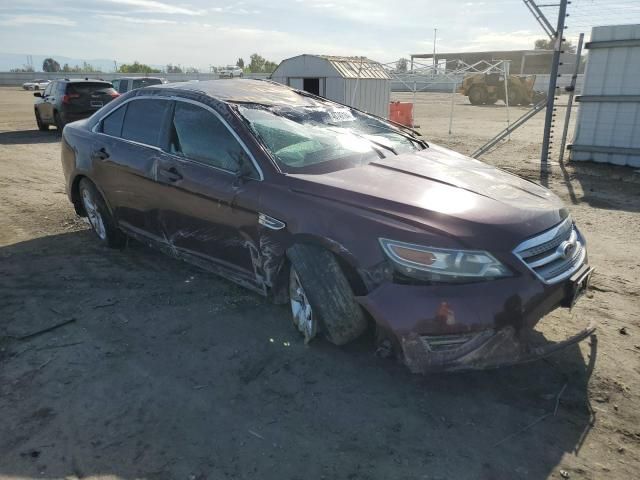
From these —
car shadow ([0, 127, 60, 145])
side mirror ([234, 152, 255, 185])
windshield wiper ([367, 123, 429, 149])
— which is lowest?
car shadow ([0, 127, 60, 145])

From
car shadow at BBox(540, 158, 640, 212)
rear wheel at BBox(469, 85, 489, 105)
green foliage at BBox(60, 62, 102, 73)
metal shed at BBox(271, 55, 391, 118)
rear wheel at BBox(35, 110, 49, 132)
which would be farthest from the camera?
green foliage at BBox(60, 62, 102, 73)

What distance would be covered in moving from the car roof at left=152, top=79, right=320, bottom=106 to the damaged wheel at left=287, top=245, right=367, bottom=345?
5.09 feet

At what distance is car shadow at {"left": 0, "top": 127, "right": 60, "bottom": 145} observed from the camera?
43.3 ft

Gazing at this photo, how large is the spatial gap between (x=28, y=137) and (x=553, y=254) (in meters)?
15.4

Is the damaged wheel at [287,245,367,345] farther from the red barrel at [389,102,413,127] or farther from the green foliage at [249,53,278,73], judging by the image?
the green foliage at [249,53,278,73]

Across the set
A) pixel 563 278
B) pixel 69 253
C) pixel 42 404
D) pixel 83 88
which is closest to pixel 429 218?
pixel 563 278

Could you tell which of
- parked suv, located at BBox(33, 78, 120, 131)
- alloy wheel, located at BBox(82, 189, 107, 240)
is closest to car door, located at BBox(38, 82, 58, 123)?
parked suv, located at BBox(33, 78, 120, 131)

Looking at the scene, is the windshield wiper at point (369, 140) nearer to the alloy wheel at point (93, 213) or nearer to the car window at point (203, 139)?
the car window at point (203, 139)

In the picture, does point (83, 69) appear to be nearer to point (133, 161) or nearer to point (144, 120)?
point (144, 120)

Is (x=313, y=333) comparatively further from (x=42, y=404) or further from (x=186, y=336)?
(x=42, y=404)

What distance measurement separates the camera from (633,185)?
802cm

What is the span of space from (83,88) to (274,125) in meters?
12.8

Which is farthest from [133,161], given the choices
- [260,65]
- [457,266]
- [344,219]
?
[260,65]

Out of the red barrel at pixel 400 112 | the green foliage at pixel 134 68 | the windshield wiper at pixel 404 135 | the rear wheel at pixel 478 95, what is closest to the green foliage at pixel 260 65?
the green foliage at pixel 134 68
